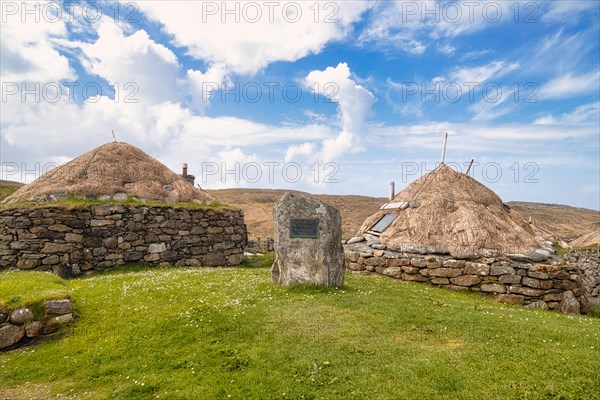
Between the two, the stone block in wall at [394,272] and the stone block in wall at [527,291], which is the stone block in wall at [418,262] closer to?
the stone block in wall at [394,272]

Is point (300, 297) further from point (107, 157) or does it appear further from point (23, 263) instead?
point (107, 157)

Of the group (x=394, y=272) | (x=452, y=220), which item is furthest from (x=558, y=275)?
(x=394, y=272)

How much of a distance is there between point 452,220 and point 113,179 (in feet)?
60.3

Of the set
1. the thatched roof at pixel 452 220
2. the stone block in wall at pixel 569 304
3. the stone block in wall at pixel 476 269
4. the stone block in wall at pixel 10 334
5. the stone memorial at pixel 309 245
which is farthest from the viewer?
the thatched roof at pixel 452 220

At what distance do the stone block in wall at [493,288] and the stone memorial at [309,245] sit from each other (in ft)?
19.7

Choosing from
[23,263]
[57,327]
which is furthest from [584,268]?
[23,263]

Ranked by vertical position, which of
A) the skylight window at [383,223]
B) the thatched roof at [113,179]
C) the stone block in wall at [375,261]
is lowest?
the stone block in wall at [375,261]

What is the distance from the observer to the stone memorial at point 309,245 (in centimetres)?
1296

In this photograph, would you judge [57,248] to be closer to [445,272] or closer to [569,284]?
[445,272]

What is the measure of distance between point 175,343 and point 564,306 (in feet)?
45.1

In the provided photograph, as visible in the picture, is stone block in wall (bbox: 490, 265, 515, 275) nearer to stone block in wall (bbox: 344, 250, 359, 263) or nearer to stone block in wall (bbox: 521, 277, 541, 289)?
stone block in wall (bbox: 521, 277, 541, 289)

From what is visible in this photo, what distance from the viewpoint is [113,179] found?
2205 cm

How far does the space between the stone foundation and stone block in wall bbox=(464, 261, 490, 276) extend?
542 inches

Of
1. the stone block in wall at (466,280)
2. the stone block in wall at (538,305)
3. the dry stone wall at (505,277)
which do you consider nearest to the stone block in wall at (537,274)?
the dry stone wall at (505,277)
